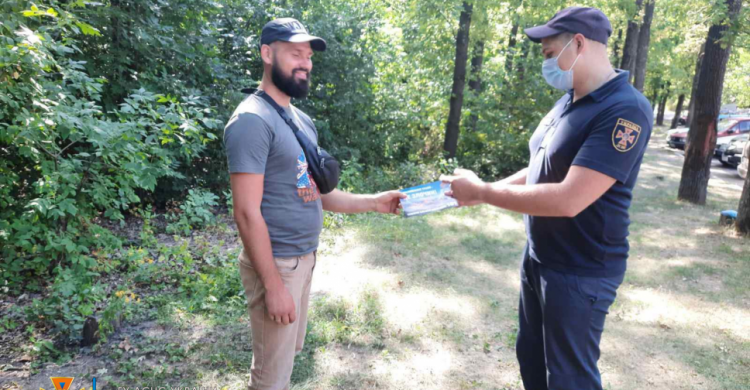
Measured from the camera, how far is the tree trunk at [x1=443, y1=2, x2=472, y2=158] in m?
11.6

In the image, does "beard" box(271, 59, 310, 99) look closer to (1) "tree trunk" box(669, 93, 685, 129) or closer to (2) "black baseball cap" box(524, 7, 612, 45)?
(2) "black baseball cap" box(524, 7, 612, 45)

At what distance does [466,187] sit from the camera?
8.73ft

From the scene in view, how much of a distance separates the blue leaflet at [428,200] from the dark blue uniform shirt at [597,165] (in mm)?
601

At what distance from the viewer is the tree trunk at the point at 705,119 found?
930cm

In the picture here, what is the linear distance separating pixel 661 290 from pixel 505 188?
4.50 meters

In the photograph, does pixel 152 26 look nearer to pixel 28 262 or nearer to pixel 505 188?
pixel 28 262

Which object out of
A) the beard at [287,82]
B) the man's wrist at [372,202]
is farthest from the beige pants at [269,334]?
the beard at [287,82]

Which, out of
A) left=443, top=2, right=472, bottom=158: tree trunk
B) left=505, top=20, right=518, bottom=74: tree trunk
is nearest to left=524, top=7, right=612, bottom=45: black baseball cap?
left=443, top=2, right=472, bottom=158: tree trunk

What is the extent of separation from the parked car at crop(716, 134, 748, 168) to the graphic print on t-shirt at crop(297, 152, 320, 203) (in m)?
19.3

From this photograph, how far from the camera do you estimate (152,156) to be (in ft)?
16.6

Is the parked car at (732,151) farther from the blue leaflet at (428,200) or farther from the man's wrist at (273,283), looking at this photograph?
the man's wrist at (273,283)

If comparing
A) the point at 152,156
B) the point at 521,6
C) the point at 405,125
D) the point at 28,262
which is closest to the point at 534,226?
the point at 152,156

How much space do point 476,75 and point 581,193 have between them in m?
12.3

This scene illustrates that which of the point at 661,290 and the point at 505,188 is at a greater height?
the point at 505,188
